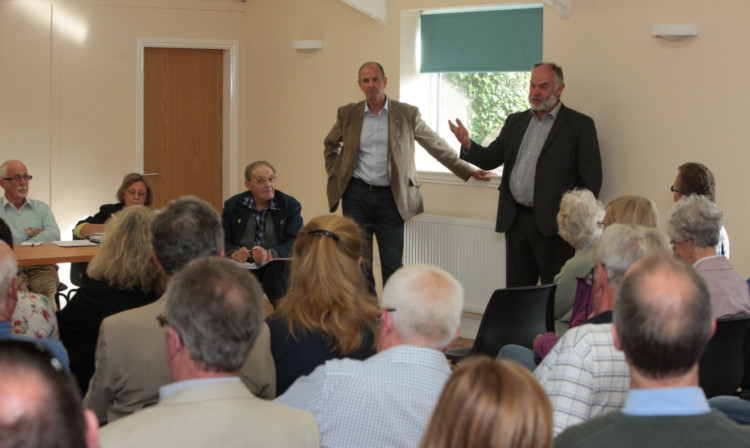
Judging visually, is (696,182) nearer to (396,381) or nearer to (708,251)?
(708,251)

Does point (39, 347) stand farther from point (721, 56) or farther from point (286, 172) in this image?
point (286, 172)

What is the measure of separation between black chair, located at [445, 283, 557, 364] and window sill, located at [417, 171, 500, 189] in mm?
2296

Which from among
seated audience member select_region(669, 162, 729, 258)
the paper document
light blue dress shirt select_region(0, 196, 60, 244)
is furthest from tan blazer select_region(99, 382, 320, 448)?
light blue dress shirt select_region(0, 196, 60, 244)

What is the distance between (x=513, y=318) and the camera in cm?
343

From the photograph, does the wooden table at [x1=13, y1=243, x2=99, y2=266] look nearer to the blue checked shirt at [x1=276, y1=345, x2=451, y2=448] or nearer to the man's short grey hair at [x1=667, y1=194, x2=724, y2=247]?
the blue checked shirt at [x1=276, y1=345, x2=451, y2=448]

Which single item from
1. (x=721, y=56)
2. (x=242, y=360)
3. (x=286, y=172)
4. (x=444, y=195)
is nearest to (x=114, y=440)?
(x=242, y=360)

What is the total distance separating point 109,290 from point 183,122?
513 centimetres

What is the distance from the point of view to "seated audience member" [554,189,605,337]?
3309 millimetres

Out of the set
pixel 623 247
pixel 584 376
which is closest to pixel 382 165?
pixel 623 247

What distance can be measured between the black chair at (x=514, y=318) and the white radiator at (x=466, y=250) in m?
2.21

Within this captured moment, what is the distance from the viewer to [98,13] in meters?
7.25

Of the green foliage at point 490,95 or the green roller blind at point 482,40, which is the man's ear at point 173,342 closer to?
the green roller blind at point 482,40

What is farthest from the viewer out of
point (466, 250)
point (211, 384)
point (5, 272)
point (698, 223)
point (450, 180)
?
point (450, 180)

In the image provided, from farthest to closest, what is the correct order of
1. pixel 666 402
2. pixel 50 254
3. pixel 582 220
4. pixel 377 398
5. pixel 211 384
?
pixel 50 254 → pixel 582 220 → pixel 377 398 → pixel 211 384 → pixel 666 402
